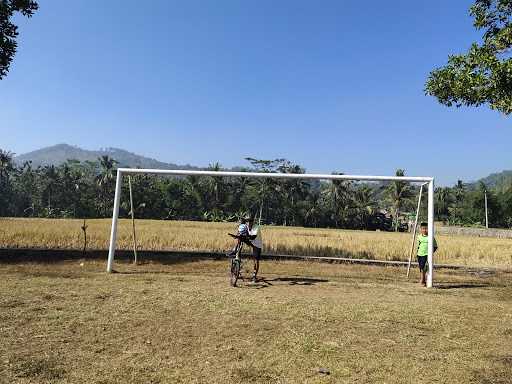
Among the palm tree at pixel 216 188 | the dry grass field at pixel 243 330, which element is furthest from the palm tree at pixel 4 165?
the dry grass field at pixel 243 330

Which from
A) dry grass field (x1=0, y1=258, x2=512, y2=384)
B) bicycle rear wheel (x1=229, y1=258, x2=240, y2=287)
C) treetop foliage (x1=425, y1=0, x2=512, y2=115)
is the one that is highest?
treetop foliage (x1=425, y1=0, x2=512, y2=115)

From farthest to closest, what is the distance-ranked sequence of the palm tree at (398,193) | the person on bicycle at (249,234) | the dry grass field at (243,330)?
the palm tree at (398,193) < the person on bicycle at (249,234) < the dry grass field at (243,330)

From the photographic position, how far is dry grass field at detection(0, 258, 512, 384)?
17.0 feet

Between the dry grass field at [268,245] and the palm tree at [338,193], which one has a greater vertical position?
the palm tree at [338,193]

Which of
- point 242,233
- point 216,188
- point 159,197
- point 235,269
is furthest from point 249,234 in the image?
point 159,197

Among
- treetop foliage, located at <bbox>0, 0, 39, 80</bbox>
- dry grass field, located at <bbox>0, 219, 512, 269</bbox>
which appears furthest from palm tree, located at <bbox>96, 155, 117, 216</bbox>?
treetop foliage, located at <bbox>0, 0, 39, 80</bbox>

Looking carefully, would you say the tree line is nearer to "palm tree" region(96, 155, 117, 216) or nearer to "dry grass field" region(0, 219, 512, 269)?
A: "palm tree" region(96, 155, 117, 216)

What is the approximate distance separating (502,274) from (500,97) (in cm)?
875

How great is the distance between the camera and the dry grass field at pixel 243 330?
5.17 m

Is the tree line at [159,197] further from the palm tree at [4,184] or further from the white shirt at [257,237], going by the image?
the white shirt at [257,237]

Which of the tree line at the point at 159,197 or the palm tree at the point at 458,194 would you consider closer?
the tree line at the point at 159,197

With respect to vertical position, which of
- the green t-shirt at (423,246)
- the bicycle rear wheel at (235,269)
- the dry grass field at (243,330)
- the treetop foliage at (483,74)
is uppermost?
the treetop foliage at (483,74)

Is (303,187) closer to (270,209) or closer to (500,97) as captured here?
(270,209)

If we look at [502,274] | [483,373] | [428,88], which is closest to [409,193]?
[502,274]
